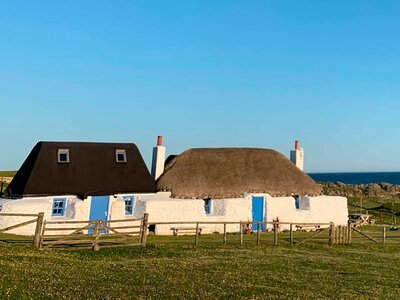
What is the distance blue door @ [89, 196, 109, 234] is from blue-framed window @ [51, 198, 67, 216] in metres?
1.93

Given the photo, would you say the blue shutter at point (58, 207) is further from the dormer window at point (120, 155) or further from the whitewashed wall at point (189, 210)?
the dormer window at point (120, 155)

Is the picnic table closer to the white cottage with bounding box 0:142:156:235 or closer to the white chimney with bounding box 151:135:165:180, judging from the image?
the white chimney with bounding box 151:135:165:180

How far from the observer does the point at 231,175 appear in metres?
38.5

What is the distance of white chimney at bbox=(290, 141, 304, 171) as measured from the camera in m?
44.8

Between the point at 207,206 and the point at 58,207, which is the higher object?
the point at 207,206

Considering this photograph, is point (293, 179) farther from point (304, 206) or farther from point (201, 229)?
point (201, 229)

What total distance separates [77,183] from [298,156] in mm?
23219

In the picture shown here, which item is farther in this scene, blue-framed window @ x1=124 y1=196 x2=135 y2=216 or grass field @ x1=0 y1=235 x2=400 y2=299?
blue-framed window @ x1=124 y1=196 x2=135 y2=216

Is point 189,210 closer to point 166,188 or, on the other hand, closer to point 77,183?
point 166,188

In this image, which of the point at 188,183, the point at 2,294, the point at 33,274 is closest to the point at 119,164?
the point at 188,183

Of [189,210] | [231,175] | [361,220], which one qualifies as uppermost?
[231,175]

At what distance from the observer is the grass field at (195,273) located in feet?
42.0

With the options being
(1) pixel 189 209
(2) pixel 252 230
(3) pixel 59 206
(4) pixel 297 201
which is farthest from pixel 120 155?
(4) pixel 297 201

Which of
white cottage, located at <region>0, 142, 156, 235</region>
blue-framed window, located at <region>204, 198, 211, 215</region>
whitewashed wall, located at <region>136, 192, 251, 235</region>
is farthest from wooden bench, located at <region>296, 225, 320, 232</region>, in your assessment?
white cottage, located at <region>0, 142, 156, 235</region>
